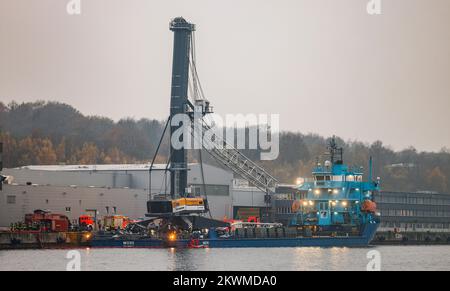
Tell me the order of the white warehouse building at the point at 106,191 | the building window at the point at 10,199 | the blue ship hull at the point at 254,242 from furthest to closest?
the white warehouse building at the point at 106,191
the building window at the point at 10,199
the blue ship hull at the point at 254,242

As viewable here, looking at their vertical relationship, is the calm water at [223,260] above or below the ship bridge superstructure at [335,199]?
below

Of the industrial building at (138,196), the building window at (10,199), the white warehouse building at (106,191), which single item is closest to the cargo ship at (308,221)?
the white warehouse building at (106,191)

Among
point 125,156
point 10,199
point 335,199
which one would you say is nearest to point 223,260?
point 335,199

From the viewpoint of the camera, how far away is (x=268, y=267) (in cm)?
7506

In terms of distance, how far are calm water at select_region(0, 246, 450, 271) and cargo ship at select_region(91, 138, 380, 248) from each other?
5.13 m

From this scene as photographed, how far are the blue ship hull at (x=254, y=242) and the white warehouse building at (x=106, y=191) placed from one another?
12.0m

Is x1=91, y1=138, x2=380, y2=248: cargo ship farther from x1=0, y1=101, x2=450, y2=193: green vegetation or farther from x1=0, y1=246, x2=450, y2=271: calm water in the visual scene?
x1=0, y1=101, x2=450, y2=193: green vegetation

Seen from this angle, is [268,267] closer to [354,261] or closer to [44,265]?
[354,261]

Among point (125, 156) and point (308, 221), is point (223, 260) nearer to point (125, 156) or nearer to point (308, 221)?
point (308, 221)

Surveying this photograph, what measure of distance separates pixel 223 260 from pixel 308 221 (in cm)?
2737

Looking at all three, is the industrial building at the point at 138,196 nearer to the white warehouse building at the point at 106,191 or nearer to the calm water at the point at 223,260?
the white warehouse building at the point at 106,191

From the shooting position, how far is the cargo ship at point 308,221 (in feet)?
337

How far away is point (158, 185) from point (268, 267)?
47669 millimetres
